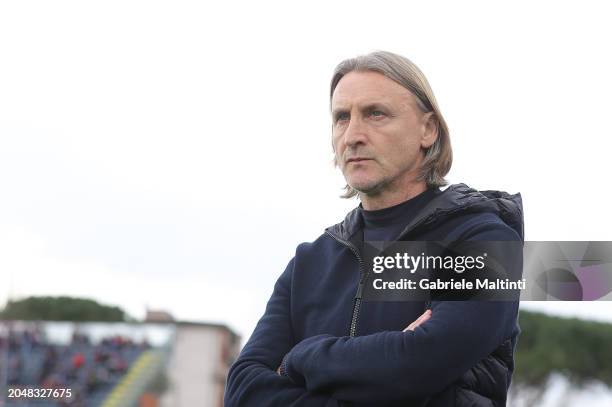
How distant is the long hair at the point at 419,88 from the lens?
2.75m

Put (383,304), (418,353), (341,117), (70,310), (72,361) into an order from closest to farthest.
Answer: (418,353), (383,304), (341,117), (72,361), (70,310)

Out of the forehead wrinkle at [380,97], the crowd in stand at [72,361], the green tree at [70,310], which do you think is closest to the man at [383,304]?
the forehead wrinkle at [380,97]

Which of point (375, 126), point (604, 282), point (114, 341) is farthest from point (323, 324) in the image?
point (114, 341)

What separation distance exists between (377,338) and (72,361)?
30762mm

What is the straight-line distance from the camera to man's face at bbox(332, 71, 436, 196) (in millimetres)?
2719

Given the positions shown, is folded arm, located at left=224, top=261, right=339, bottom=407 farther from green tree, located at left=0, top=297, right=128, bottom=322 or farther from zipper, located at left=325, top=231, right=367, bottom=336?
green tree, located at left=0, top=297, right=128, bottom=322

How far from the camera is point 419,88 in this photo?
109 inches

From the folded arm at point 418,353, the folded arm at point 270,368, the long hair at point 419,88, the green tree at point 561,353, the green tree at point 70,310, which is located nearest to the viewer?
Result: the folded arm at point 418,353

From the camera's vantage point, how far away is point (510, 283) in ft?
8.50

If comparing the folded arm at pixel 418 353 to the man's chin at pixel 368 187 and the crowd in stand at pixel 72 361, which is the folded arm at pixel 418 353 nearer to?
the man's chin at pixel 368 187

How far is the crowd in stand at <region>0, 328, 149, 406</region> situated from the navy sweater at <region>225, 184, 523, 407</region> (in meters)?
27.8

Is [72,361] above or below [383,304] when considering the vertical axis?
below

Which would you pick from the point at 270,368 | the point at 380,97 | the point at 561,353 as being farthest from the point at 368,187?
the point at 561,353

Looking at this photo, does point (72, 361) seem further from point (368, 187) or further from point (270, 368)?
point (368, 187)
